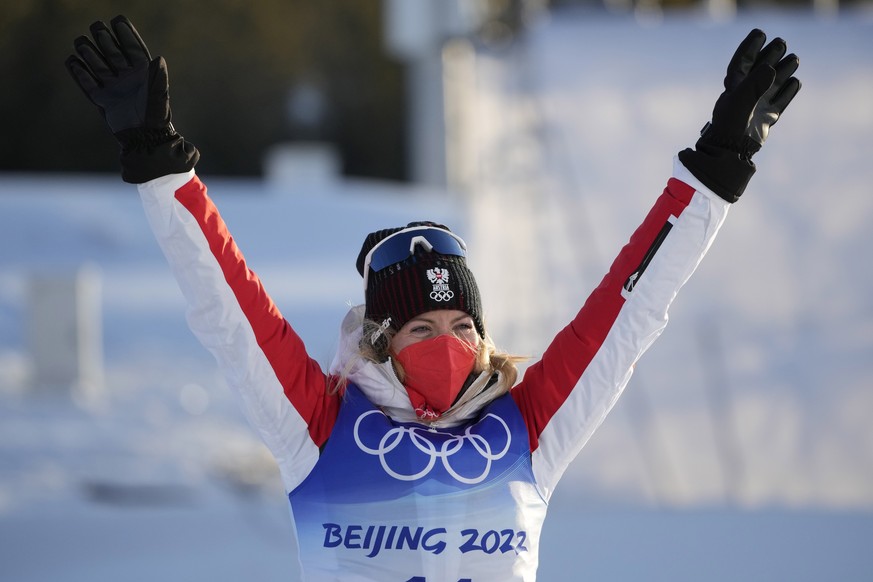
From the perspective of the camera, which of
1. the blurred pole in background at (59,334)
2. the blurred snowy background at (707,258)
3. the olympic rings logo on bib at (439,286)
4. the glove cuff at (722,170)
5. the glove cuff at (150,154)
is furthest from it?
the blurred pole in background at (59,334)

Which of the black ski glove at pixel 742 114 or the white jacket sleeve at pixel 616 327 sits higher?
the black ski glove at pixel 742 114

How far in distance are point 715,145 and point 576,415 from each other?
56cm

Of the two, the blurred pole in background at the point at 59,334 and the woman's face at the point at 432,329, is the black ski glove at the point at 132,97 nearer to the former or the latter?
the woman's face at the point at 432,329

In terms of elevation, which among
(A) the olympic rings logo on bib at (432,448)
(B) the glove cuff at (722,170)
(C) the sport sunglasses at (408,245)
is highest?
(B) the glove cuff at (722,170)

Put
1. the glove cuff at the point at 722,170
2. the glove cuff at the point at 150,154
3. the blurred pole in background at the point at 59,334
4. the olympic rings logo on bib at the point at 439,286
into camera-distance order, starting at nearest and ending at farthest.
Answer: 1. the glove cuff at the point at 150,154
2. the glove cuff at the point at 722,170
3. the olympic rings logo on bib at the point at 439,286
4. the blurred pole in background at the point at 59,334

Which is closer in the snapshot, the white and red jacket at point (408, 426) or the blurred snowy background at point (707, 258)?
the white and red jacket at point (408, 426)

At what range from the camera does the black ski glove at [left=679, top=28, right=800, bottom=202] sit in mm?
1831

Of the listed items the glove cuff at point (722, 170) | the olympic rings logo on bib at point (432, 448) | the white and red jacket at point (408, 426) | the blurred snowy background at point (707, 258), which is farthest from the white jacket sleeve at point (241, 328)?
the blurred snowy background at point (707, 258)

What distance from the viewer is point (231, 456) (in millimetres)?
6121

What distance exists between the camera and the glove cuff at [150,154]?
5.69 feet

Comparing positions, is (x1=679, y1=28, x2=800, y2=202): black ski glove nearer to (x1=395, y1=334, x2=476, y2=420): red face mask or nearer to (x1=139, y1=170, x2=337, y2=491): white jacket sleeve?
(x1=395, y1=334, x2=476, y2=420): red face mask

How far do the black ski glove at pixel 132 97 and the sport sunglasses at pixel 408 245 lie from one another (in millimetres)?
428

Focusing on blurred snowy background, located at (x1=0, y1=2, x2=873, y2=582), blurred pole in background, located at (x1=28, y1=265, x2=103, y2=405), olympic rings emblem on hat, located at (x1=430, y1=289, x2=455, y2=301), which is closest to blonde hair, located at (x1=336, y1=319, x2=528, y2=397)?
olympic rings emblem on hat, located at (x1=430, y1=289, x2=455, y2=301)

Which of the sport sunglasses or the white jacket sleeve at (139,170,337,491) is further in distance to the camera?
the sport sunglasses
